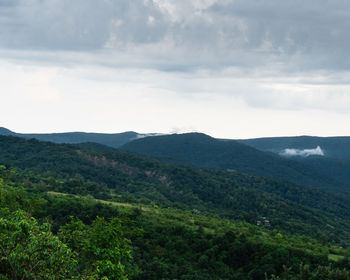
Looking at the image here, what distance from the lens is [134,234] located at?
3328 centimetres

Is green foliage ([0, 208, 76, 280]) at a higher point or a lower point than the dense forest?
higher

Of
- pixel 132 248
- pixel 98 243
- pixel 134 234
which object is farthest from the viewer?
pixel 132 248

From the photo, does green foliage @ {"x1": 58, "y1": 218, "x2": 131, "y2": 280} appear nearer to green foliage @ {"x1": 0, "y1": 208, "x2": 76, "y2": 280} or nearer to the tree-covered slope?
the tree-covered slope

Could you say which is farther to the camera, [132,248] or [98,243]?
[132,248]

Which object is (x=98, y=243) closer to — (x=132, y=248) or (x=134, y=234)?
(x=134, y=234)

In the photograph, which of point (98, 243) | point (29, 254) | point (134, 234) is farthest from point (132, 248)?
point (29, 254)

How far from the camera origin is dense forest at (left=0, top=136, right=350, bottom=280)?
22.9 m

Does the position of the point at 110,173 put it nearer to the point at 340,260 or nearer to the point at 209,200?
the point at 209,200

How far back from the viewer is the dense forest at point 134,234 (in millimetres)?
22875

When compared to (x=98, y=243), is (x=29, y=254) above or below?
above

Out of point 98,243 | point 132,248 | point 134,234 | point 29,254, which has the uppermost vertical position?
point 29,254

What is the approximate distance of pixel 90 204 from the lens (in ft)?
319

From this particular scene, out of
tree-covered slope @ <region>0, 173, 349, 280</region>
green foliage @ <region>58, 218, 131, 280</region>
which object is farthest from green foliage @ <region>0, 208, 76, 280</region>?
green foliage @ <region>58, 218, 131, 280</region>

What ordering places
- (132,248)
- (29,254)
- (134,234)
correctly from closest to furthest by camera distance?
(29,254), (134,234), (132,248)
